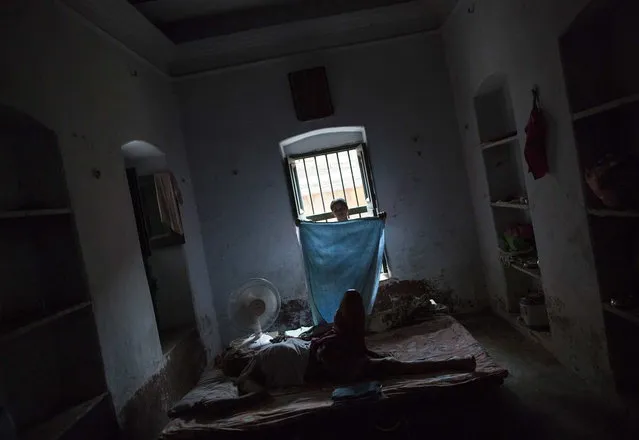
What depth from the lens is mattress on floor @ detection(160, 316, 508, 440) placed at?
3.15 metres

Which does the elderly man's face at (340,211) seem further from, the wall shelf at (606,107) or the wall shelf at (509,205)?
the wall shelf at (606,107)

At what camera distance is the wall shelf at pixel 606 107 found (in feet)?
8.36

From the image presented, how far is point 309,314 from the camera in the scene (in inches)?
226

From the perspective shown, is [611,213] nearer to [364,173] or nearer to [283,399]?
[283,399]

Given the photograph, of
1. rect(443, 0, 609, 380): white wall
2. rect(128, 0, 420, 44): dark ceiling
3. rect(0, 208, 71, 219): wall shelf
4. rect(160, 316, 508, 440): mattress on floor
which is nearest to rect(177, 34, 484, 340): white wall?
rect(128, 0, 420, 44): dark ceiling

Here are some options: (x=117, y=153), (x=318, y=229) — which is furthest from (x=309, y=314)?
(x=117, y=153)

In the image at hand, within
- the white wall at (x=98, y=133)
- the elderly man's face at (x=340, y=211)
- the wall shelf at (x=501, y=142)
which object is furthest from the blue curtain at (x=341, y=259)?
the white wall at (x=98, y=133)

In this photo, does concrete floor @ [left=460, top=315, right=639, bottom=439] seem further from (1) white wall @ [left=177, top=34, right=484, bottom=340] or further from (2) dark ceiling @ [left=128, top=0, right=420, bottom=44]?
(2) dark ceiling @ [left=128, top=0, right=420, bottom=44]

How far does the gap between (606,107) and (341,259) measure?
9.58ft

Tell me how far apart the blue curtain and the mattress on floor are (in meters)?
1.24

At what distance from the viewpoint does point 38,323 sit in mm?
2654

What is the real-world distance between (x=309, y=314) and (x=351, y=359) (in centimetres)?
210

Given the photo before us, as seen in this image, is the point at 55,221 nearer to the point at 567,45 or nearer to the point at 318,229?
the point at 318,229

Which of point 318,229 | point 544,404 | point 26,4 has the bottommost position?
point 544,404
